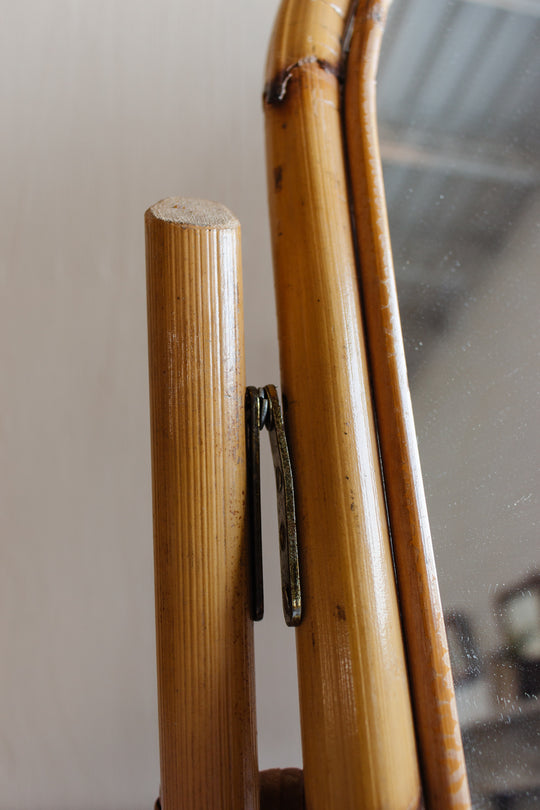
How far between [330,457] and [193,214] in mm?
116

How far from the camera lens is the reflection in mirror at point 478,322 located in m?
0.29

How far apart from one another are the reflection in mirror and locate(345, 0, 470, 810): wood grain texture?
0.11 feet

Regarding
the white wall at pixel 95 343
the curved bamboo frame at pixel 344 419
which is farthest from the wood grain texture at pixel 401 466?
the white wall at pixel 95 343

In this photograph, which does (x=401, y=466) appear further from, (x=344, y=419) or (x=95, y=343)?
(x=95, y=343)

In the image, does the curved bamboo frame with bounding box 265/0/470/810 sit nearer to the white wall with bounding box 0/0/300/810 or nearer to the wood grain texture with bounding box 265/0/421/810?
the wood grain texture with bounding box 265/0/421/810

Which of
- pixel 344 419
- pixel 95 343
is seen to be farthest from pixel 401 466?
pixel 95 343

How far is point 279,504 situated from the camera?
0.28 meters

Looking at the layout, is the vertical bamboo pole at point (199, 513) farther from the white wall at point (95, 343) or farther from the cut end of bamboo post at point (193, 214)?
the white wall at point (95, 343)

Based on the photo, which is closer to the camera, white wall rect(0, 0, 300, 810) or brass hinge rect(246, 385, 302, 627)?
brass hinge rect(246, 385, 302, 627)

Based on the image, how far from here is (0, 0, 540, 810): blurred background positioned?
31 cm

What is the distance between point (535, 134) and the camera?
38 centimetres

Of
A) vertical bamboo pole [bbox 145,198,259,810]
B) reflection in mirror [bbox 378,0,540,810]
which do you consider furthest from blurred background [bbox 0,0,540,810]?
vertical bamboo pole [bbox 145,198,259,810]

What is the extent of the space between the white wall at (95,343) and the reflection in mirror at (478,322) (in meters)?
0.12

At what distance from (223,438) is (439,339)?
0.47 feet
